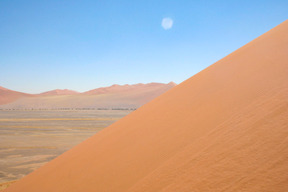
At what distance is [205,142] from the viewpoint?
1.91 meters

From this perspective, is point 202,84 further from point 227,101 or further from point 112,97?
point 112,97

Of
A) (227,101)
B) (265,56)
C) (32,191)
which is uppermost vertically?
(265,56)

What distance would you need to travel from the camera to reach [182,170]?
175cm

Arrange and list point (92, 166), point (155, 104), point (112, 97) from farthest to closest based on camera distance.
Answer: point (112, 97)
point (155, 104)
point (92, 166)

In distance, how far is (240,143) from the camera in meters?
1.66

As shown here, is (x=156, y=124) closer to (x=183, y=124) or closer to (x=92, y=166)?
(x=183, y=124)

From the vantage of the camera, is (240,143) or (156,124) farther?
(156,124)

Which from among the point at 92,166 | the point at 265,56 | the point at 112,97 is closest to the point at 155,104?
the point at 92,166

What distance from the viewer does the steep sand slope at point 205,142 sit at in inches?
58.3

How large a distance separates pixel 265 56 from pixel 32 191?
3.20m

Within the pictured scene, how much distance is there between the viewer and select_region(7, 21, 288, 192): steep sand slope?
4.86 feet

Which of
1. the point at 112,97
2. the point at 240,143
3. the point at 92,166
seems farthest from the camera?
the point at 112,97

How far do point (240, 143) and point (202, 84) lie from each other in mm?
1622

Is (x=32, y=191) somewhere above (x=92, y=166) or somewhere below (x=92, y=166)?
below
